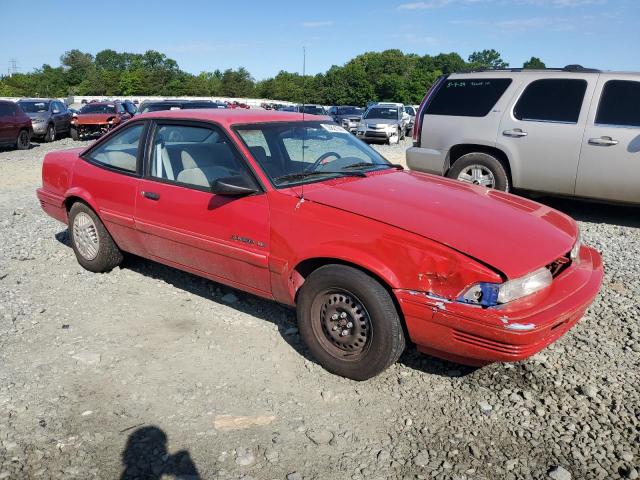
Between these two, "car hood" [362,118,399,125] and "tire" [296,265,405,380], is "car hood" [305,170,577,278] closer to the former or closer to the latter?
"tire" [296,265,405,380]

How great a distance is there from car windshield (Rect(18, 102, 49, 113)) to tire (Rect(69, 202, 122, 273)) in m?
17.2

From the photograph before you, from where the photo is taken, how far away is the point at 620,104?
660 centimetres

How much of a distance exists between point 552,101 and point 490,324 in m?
5.22

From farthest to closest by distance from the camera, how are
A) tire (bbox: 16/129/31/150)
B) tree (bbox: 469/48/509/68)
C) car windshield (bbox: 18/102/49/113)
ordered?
1. tree (bbox: 469/48/509/68)
2. car windshield (bbox: 18/102/49/113)
3. tire (bbox: 16/129/31/150)

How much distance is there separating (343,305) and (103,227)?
8.97 ft

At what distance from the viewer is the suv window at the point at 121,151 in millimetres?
4578

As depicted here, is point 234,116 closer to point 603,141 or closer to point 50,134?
point 603,141

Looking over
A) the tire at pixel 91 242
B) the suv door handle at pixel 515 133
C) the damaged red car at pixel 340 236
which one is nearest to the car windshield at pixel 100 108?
the tire at pixel 91 242

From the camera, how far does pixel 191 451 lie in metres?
2.67

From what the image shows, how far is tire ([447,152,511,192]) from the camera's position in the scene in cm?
715

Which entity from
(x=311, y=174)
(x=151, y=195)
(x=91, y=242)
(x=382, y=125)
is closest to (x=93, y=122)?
(x=382, y=125)

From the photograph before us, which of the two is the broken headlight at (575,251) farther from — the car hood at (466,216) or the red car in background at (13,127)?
the red car in background at (13,127)

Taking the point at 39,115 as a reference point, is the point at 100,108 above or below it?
above

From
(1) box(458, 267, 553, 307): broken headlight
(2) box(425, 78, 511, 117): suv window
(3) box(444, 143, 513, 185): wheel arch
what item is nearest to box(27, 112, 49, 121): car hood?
(2) box(425, 78, 511, 117): suv window
